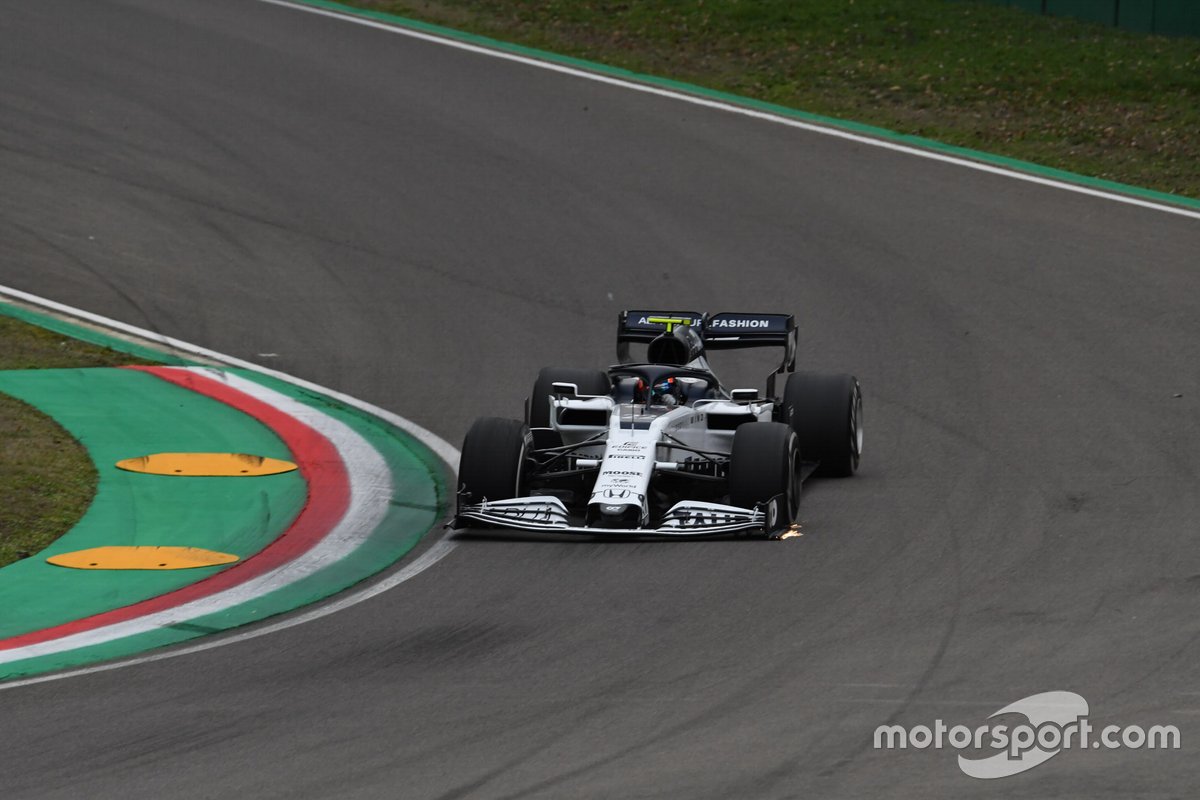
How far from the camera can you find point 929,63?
24.9 metres

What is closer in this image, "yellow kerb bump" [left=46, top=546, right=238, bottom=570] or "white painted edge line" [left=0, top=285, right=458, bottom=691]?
"white painted edge line" [left=0, top=285, right=458, bottom=691]

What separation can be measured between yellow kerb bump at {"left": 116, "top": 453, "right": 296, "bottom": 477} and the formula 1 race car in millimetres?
1834

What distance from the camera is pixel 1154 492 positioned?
37.8ft

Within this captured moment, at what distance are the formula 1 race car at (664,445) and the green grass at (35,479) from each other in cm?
250

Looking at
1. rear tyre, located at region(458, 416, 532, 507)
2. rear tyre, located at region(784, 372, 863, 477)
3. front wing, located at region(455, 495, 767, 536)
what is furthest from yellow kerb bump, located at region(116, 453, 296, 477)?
rear tyre, located at region(784, 372, 863, 477)

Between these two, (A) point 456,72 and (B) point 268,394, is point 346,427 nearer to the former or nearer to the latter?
(B) point 268,394

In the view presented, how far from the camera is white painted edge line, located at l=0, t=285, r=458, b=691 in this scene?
8.56m

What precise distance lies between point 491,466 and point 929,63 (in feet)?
51.9

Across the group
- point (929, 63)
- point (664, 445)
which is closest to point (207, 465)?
point (664, 445)

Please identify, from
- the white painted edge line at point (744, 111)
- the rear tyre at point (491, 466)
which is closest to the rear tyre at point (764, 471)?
the rear tyre at point (491, 466)

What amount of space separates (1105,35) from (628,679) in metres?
20.7

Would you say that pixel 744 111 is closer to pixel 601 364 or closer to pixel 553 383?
pixel 601 364

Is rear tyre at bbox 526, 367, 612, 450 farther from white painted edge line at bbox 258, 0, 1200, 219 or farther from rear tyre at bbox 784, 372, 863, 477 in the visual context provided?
white painted edge line at bbox 258, 0, 1200, 219

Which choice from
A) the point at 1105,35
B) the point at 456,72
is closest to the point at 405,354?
the point at 456,72
